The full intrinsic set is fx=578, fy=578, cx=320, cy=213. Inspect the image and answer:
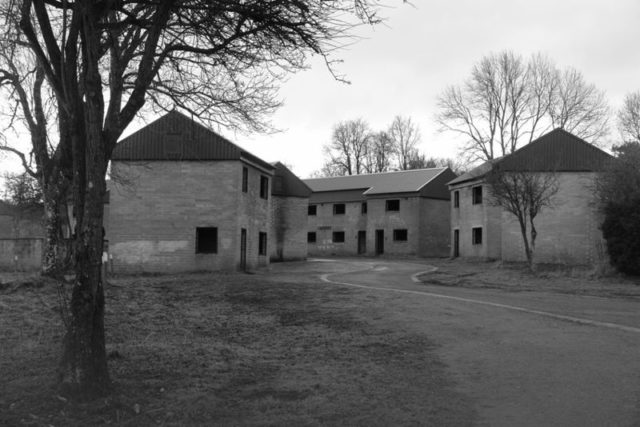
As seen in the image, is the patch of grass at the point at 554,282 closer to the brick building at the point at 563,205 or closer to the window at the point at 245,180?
the brick building at the point at 563,205

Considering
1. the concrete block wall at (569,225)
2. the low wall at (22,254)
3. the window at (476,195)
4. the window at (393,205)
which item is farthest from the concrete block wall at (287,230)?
the concrete block wall at (569,225)

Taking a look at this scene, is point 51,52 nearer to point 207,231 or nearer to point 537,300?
point 537,300

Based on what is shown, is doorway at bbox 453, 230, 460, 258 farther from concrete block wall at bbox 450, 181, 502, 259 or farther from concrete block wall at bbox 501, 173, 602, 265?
concrete block wall at bbox 501, 173, 602, 265

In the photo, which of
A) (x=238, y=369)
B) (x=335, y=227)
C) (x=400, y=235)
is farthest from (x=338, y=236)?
(x=238, y=369)

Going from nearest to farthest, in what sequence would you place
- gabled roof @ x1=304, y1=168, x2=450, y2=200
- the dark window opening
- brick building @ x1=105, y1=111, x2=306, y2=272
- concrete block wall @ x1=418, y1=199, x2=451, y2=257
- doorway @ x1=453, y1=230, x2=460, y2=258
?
brick building @ x1=105, y1=111, x2=306, y2=272 → doorway @ x1=453, y1=230, x2=460, y2=258 → concrete block wall @ x1=418, y1=199, x2=451, y2=257 → gabled roof @ x1=304, y1=168, x2=450, y2=200 → the dark window opening

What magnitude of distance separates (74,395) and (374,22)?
5148 mm

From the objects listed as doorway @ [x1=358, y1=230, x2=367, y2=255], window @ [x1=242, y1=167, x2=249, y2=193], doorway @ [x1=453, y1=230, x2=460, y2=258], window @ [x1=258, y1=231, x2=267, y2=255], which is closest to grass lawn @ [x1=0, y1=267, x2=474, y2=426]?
window @ [x1=242, y1=167, x2=249, y2=193]

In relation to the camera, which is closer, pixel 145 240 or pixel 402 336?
pixel 402 336

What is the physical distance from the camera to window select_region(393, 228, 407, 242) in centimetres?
4669

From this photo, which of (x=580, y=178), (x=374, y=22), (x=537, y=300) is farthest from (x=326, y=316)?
(x=580, y=178)

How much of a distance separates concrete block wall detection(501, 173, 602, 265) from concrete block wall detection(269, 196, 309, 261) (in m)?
15.6

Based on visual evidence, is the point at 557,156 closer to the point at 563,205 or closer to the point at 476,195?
the point at 563,205

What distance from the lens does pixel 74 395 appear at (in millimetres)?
5793

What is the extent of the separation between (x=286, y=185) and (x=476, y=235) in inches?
519
